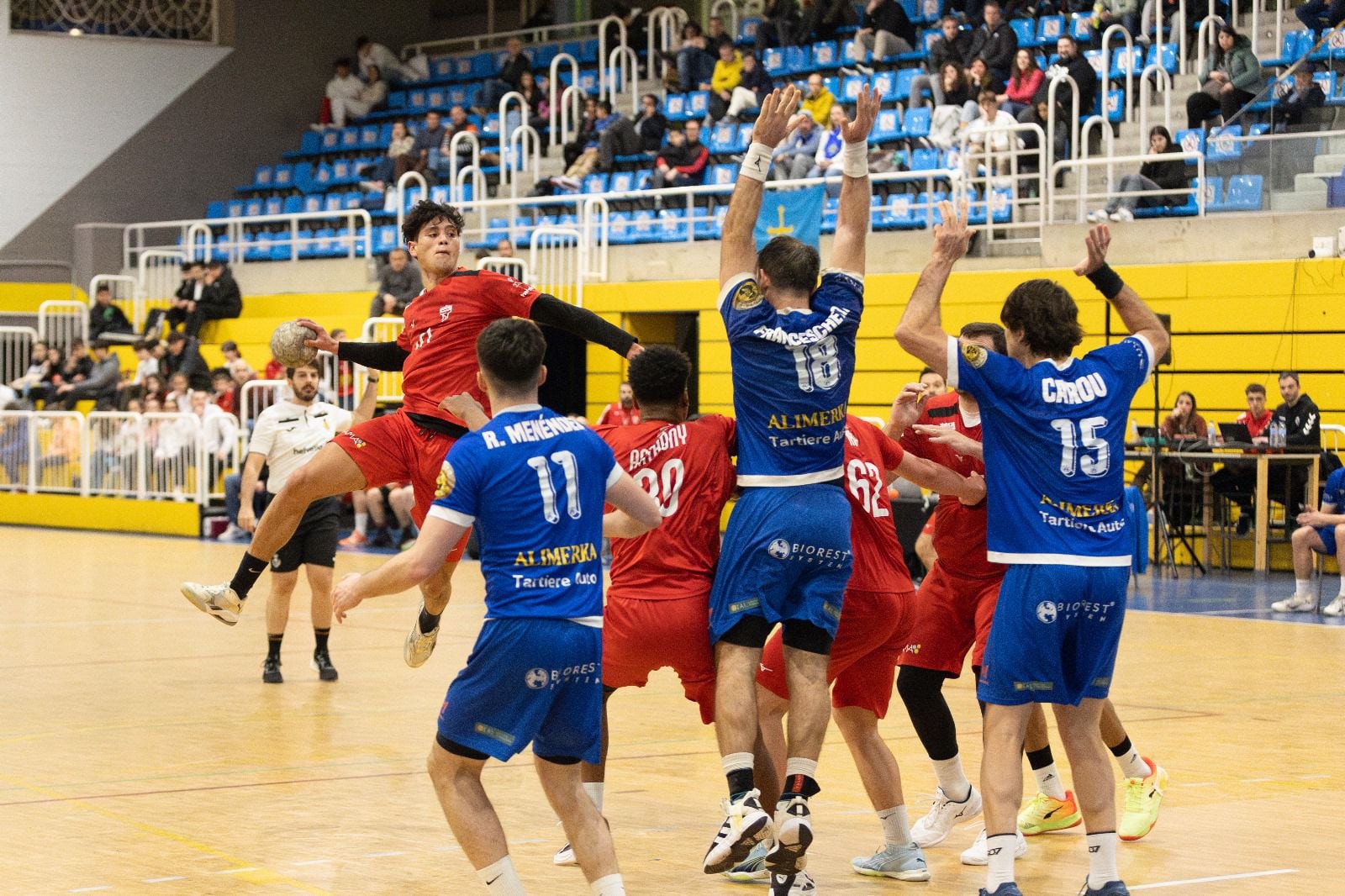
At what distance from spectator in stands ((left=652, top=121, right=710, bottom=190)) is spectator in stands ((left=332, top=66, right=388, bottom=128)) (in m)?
9.74

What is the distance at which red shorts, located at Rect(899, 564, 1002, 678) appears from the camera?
706cm

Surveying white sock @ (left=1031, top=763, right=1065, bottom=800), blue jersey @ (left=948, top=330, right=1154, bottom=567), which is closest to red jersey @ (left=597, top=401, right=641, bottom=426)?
white sock @ (left=1031, top=763, right=1065, bottom=800)

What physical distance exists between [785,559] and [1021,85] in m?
16.6

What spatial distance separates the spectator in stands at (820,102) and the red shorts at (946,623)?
16.8 meters

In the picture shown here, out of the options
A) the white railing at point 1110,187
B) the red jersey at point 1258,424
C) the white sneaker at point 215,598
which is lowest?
the white sneaker at point 215,598

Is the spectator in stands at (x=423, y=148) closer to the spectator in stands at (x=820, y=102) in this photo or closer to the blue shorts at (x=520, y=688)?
the spectator in stands at (x=820, y=102)

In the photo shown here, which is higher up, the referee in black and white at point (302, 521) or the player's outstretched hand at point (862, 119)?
the player's outstretched hand at point (862, 119)

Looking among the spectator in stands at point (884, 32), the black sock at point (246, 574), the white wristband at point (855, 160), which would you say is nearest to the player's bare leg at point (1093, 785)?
the white wristband at point (855, 160)

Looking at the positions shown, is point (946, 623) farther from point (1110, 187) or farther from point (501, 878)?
point (1110, 187)

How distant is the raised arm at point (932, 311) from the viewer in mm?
5957

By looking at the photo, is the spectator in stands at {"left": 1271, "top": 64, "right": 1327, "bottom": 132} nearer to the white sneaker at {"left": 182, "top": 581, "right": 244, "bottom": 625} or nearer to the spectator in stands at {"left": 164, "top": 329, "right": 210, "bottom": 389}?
the white sneaker at {"left": 182, "top": 581, "right": 244, "bottom": 625}

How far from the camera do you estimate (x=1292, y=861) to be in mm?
6676

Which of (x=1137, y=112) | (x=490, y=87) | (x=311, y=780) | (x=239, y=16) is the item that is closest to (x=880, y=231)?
(x=1137, y=112)

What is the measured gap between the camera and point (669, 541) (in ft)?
21.0
